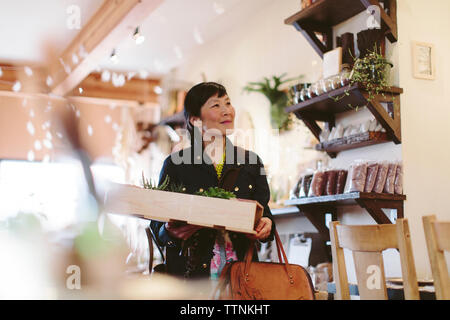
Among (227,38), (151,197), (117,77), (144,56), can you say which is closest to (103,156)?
(117,77)

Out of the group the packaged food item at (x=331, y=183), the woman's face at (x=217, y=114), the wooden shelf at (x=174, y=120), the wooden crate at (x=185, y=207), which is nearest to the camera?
the wooden crate at (x=185, y=207)

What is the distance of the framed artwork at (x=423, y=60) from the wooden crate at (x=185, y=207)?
70.4 inches

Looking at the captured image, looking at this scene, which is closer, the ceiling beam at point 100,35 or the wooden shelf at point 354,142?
the wooden shelf at point 354,142

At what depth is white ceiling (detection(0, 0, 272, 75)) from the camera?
16.0 feet

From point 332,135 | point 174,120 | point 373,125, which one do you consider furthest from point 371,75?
point 174,120

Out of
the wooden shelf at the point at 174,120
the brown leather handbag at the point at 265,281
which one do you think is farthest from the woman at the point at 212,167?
the wooden shelf at the point at 174,120

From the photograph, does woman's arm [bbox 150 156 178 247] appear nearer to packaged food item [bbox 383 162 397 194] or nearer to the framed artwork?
packaged food item [bbox 383 162 397 194]

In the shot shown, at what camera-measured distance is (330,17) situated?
3.10 meters

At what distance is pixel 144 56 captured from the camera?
21.6ft

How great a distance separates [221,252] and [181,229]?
0.25 meters

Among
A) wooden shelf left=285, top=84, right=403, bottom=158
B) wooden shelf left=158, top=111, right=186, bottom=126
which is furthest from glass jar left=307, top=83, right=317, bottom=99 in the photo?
wooden shelf left=158, top=111, right=186, bottom=126

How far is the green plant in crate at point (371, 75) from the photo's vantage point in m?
2.60

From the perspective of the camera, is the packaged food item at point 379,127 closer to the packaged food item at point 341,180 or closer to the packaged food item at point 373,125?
the packaged food item at point 373,125

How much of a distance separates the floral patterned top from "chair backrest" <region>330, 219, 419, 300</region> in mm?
395
